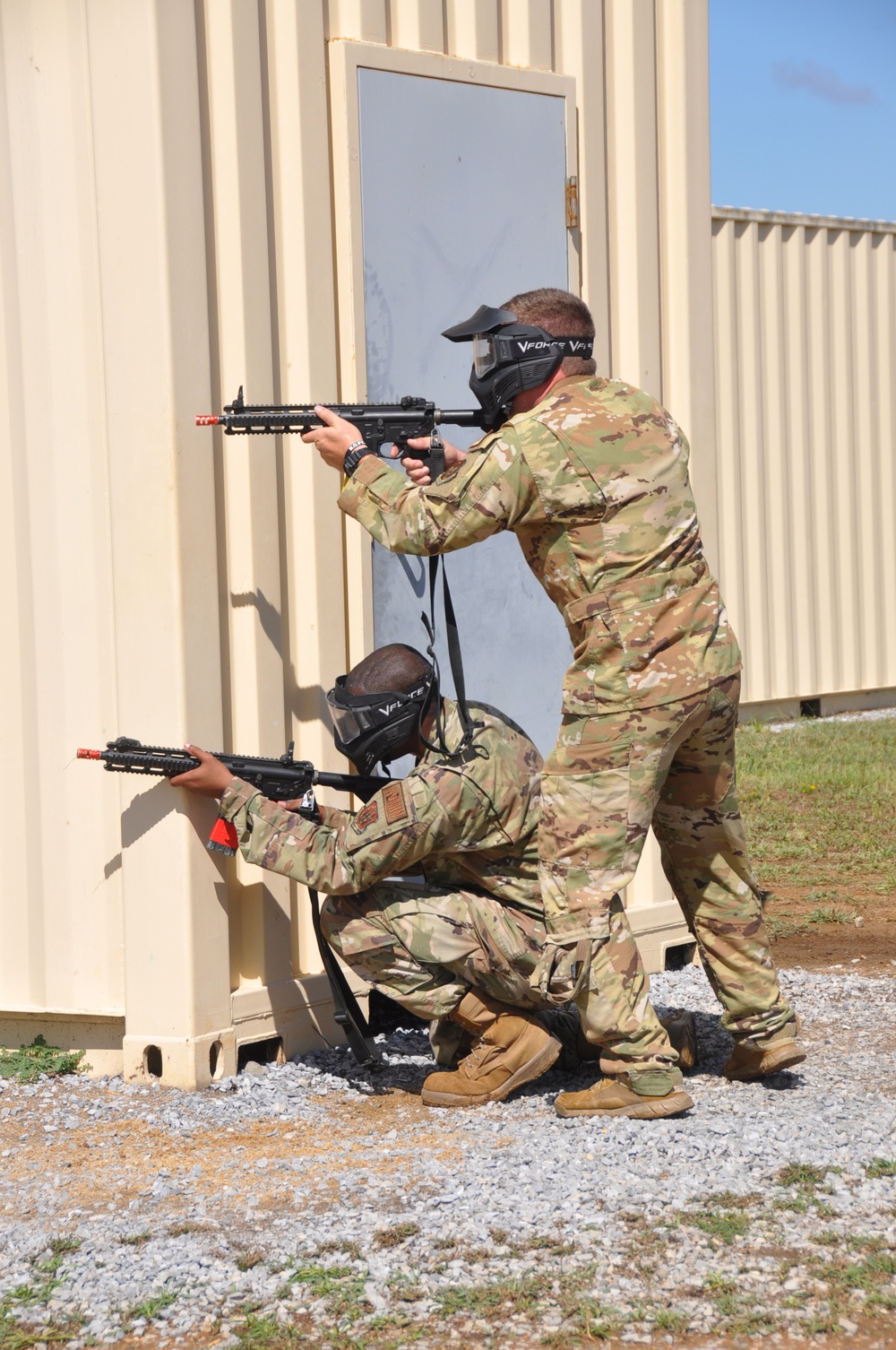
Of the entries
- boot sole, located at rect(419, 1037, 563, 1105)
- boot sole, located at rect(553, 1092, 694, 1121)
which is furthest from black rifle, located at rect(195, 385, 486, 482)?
boot sole, located at rect(553, 1092, 694, 1121)

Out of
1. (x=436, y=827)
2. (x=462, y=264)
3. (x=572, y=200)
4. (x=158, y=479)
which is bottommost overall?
(x=436, y=827)

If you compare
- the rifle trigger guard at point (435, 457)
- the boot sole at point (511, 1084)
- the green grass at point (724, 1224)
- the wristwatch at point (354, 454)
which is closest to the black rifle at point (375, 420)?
the rifle trigger guard at point (435, 457)

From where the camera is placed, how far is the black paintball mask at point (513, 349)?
13.5 ft

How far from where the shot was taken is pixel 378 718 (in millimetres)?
4293

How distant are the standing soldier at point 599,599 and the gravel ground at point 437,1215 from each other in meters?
0.42

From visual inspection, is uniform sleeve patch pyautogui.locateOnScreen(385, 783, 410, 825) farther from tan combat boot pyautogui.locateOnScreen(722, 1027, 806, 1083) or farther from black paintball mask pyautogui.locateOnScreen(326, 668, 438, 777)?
tan combat boot pyautogui.locateOnScreen(722, 1027, 806, 1083)

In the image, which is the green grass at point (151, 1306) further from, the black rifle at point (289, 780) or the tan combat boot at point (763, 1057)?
the tan combat boot at point (763, 1057)

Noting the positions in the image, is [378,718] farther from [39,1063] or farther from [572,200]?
[572,200]

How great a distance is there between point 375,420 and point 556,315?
1.92 ft

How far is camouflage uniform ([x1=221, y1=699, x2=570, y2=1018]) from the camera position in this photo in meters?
4.20

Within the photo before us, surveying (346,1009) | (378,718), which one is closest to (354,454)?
(378,718)

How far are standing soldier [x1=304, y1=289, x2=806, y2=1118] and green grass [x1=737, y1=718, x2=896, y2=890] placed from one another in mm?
3481

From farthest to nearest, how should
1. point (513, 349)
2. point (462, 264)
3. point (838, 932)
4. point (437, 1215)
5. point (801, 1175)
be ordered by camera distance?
point (838, 932) < point (462, 264) < point (513, 349) < point (801, 1175) < point (437, 1215)

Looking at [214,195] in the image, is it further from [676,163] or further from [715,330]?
[715,330]
